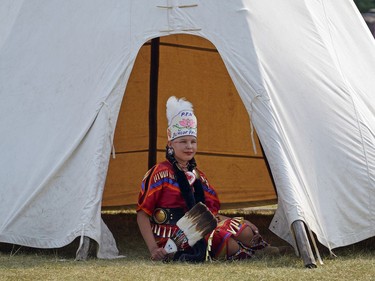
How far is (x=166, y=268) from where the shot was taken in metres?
4.75

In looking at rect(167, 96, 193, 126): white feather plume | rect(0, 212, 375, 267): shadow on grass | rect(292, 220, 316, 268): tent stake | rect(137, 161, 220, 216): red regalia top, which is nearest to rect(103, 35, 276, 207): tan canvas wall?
rect(0, 212, 375, 267): shadow on grass

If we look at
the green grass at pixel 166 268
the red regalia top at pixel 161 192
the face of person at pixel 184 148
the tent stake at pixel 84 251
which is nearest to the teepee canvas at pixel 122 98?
the tent stake at pixel 84 251

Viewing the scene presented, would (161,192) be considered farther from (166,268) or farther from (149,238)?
(166,268)

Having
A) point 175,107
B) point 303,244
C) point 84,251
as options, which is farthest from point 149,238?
point 303,244

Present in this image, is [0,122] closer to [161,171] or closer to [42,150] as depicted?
[42,150]

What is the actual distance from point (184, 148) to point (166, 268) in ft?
2.82

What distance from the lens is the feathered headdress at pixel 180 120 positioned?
535 cm

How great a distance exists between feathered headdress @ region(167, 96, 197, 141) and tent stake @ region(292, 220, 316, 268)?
0.88 m

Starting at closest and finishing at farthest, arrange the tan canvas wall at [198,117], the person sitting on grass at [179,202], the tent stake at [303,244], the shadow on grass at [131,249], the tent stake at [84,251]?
the tent stake at [303,244]
the tent stake at [84,251]
the person sitting on grass at [179,202]
the shadow on grass at [131,249]
the tan canvas wall at [198,117]

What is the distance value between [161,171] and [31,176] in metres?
0.78

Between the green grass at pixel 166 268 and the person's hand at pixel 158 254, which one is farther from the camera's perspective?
the person's hand at pixel 158 254

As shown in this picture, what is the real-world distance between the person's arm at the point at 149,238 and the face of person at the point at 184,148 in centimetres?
39

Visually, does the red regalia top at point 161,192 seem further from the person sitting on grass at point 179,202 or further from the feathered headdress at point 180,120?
the feathered headdress at point 180,120

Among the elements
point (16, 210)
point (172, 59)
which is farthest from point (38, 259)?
point (172, 59)
